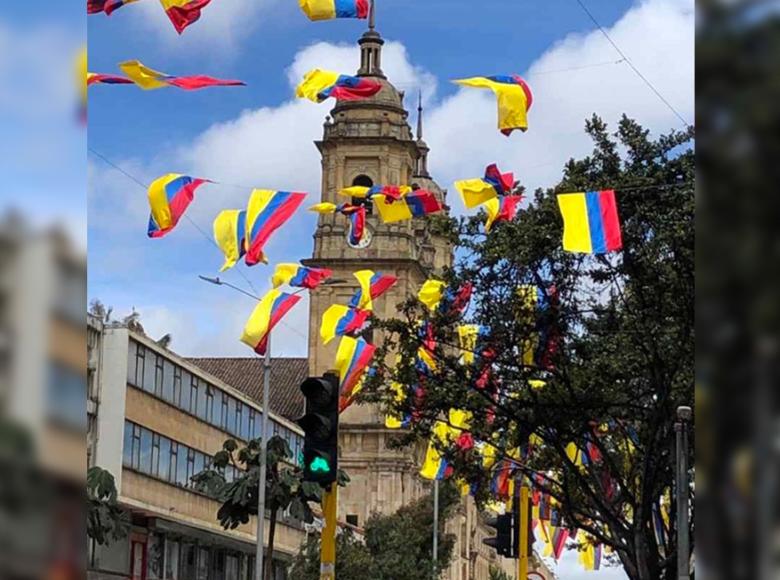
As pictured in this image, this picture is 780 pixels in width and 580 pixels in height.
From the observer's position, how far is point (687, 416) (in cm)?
1616

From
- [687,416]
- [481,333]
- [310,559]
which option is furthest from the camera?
[310,559]

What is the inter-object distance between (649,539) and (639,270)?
476 centimetres

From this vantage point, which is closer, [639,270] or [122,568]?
[639,270]

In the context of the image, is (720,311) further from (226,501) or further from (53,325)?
(226,501)

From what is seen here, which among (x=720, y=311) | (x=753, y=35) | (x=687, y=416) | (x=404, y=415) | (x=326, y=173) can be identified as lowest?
(x=720, y=311)

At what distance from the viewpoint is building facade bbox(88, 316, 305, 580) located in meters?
36.8

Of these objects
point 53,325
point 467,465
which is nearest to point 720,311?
point 53,325

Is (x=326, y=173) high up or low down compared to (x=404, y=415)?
up

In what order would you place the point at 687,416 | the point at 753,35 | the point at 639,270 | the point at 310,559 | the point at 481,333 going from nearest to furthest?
the point at 753,35 < the point at 687,416 < the point at 639,270 < the point at 481,333 < the point at 310,559

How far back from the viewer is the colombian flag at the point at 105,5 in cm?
922

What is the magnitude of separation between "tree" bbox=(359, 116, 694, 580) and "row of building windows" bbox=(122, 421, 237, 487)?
40.9ft

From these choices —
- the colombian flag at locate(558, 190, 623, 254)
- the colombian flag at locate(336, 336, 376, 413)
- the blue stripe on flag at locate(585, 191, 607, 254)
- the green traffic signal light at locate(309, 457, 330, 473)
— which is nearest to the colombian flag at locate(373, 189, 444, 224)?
the colombian flag at locate(336, 336, 376, 413)

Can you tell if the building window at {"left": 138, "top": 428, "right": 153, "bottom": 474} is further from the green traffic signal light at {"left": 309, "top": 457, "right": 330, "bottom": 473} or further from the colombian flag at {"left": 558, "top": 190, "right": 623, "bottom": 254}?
the green traffic signal light at {"left": 309, "top": 457, "right": 330, "bottom": 473}

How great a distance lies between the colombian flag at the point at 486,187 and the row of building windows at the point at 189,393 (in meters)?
17.1
